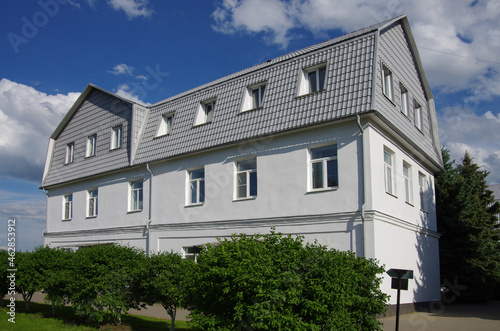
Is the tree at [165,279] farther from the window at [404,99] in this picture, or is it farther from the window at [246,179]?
the window at [404,99]

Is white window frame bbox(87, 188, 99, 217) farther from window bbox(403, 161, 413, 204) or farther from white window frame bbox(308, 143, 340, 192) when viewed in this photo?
window bbox(403, 161, 413, 204)

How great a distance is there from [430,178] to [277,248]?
13.5 m

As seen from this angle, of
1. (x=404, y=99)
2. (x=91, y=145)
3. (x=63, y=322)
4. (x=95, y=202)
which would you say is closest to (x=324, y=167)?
(x=404, y=99)

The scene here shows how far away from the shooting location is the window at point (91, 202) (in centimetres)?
2283

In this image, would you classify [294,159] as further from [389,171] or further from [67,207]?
[67,207]

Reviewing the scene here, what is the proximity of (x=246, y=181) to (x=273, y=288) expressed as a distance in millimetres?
9313

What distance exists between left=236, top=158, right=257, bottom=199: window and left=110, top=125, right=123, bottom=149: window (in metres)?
7.85

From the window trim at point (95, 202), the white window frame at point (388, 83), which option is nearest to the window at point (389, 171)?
the white window frame at point (388, 83)

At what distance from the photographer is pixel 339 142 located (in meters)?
13.8

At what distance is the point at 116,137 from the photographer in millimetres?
22000

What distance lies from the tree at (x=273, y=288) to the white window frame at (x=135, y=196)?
12690mm

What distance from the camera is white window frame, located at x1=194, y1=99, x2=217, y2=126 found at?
1827 cm

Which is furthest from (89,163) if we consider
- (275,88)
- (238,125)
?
(275,88)

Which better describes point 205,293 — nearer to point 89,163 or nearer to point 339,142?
point 339,142
